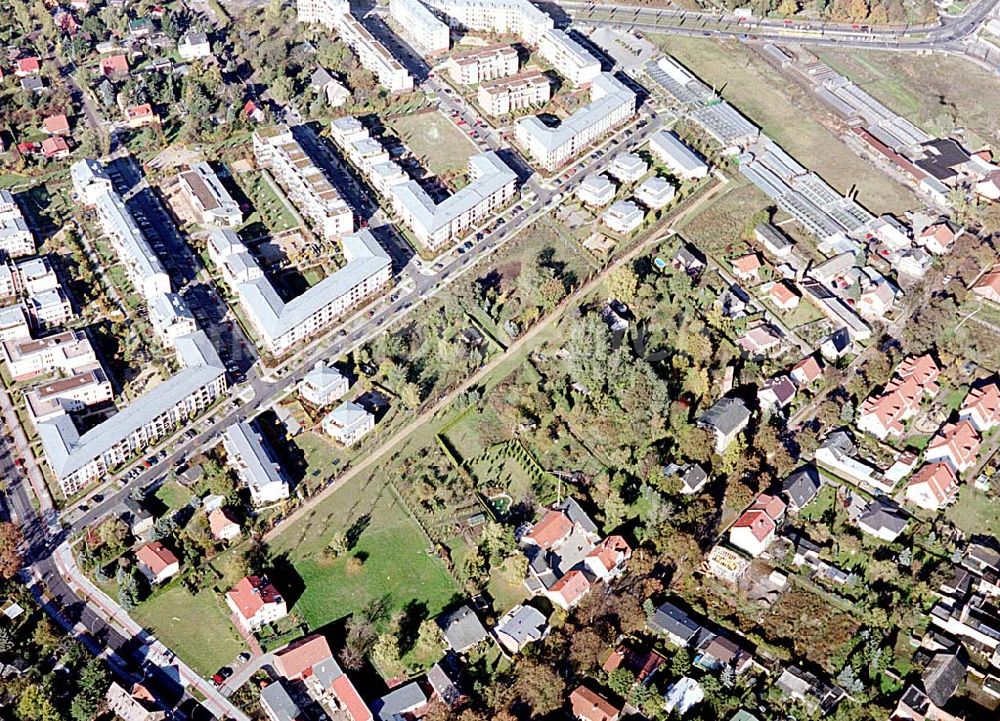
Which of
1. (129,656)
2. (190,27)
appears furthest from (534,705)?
(190,27)

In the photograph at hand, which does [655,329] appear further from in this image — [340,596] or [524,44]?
[524,44]

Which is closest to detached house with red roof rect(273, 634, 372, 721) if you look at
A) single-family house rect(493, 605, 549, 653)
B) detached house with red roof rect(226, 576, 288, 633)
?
detached house with red roof rect(226, 576, 288, 633)

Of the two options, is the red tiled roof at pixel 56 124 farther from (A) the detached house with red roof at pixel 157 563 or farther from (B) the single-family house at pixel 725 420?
(B) the single-family house at pixel 725 420

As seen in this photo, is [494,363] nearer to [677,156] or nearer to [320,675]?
[320,675]

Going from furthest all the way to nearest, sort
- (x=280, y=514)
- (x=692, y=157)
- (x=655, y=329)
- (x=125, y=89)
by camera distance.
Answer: (x=125, y=89) → (x=692, y=157) → (x=655, y=329) → (x=280, y=514)

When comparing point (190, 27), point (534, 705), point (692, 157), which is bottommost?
point (534, 705)

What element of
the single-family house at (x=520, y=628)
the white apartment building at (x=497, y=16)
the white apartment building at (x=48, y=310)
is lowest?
the single-family house at (x=520, y=628)

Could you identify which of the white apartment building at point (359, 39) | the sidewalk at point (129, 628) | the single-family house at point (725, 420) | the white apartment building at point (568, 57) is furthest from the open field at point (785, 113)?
the sidewalk at point (129, 628)

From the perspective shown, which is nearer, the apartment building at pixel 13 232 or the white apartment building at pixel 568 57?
the apartment building at pixel 13 232
